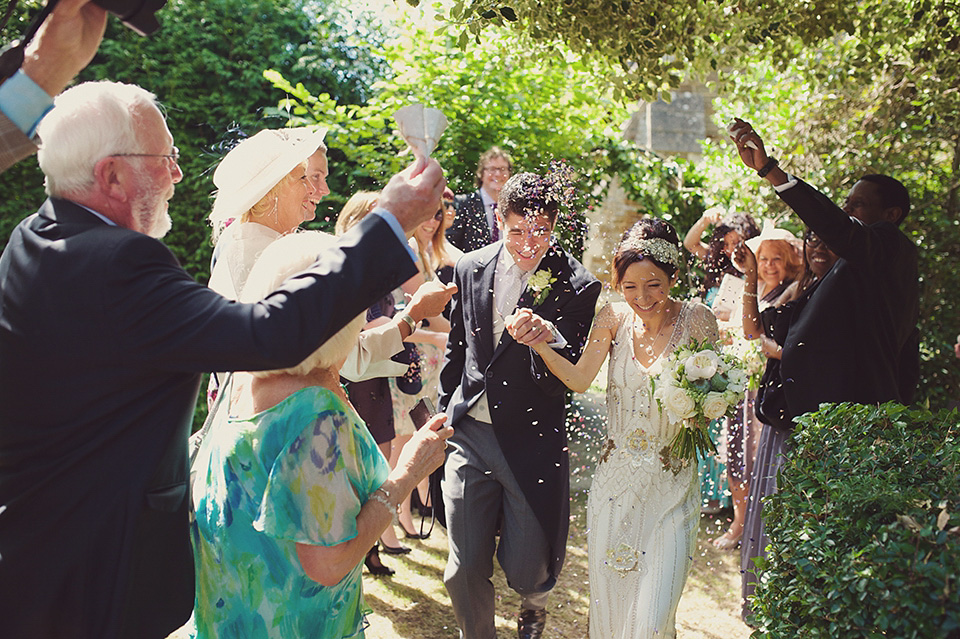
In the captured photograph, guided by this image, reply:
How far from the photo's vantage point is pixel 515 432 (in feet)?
12.8

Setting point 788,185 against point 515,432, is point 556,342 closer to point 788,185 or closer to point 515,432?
point 515,432

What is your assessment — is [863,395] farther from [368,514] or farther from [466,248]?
[466,248]

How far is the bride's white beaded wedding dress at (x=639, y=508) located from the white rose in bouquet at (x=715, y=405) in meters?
0.33

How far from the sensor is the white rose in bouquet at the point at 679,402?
3.43 m

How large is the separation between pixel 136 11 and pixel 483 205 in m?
4.88

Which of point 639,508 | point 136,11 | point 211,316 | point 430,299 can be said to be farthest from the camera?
point 639,508

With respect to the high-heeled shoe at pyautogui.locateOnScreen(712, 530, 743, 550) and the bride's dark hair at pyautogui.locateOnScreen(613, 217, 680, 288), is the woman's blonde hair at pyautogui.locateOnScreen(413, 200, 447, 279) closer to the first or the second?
the bride's dark hair at pyautogui.locateOnScreen(613, 217, 680, 288)

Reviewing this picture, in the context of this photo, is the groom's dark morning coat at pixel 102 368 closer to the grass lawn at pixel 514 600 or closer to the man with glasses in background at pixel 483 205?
the grass lawn at pixel 514 600

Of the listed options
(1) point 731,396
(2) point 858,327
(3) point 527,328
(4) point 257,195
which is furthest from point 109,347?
(2) point 858,327

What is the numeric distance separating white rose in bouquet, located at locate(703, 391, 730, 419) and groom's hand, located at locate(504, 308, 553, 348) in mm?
749

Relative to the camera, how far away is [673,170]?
851 centimetres

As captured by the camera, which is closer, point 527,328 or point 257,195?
point 257,195

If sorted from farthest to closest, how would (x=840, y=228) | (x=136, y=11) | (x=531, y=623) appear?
(x=531, y=623) < (x=840, y=228) < (x=136, y=11)

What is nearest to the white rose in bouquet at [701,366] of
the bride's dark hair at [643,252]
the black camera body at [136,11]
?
the bride's dark hair at [643,252]
